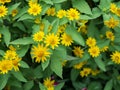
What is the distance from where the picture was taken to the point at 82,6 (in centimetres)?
169

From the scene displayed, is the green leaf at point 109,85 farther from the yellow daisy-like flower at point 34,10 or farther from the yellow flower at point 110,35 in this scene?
the yellow daisy-like flower at point 34,10

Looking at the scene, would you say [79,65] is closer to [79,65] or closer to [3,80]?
[79,65]

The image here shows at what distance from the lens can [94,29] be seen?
180 cm

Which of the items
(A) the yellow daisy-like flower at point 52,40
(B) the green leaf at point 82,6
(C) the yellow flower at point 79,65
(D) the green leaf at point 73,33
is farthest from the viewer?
(C) the yellow flower at point 79,65

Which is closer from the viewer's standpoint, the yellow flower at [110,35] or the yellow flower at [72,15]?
the yellow flower at [72,15]

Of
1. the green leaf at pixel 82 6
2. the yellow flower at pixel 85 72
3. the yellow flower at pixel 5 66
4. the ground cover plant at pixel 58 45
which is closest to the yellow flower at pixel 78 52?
the ground cover plant at pixel 58 45

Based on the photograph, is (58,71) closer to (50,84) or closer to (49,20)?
(50,84)

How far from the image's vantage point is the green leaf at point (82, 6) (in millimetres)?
1664

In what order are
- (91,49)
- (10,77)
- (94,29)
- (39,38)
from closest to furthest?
(39,38) < (10,77) < (91,49) < (94,29)

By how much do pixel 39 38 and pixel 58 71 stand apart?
0.62ft

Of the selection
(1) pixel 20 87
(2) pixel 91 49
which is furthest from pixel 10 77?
(2) pixel 91 49

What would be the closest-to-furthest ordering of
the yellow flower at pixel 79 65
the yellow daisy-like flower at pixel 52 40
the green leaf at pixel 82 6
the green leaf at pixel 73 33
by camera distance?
the yellow daisy-like flower at pixel 52 40, the green leaf at pixel 73 33, the green leaf at pixel 82 6, the yellow flower at pixel 79 65

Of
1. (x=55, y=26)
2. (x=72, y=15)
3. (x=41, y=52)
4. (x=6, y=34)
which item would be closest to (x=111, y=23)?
(x=72, y=15)

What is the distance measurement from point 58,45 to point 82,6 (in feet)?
0.97
